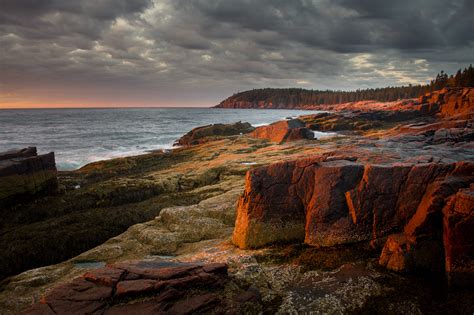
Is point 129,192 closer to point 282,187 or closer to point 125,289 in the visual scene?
point 282,187

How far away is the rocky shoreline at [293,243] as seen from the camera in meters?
12.4

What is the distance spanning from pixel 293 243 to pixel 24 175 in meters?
32.0

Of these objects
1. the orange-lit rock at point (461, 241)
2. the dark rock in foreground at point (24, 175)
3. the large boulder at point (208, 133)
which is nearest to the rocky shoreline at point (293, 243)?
the orange-lit rock at point (461, 241)

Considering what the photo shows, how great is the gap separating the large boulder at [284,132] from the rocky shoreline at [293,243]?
111 ft

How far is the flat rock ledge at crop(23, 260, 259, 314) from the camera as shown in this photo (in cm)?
1111

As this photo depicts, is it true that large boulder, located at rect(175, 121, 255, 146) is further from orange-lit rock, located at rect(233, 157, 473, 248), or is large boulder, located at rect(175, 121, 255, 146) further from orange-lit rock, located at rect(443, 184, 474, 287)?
orange-lit rock, located at rect(443, 184, 474, 287)

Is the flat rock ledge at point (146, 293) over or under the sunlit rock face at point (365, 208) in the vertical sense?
under

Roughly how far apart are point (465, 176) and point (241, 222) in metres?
12.1

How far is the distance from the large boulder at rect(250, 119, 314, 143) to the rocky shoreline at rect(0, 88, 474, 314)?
33.9m

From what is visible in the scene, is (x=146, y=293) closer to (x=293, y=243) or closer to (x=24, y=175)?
(x=293, y=243)

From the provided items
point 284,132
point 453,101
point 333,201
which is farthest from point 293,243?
point 453,101

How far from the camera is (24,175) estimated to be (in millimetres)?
35344

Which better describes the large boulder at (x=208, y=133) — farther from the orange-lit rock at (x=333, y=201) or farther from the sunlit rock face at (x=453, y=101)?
the orange-lit rock at (x=333, y=201)

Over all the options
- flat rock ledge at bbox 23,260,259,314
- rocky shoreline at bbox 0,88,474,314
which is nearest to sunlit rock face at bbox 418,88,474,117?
rocky shoreline at bbox 0,88,474,314
